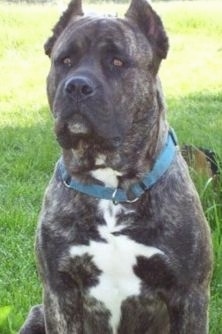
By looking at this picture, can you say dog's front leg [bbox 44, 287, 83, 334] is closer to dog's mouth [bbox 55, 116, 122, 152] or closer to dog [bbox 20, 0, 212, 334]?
dog [bbox 20, 0, 212, 334]

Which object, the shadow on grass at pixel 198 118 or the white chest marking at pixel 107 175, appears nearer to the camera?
the white chest marking at pixel 107 175

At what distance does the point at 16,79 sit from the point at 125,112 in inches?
239

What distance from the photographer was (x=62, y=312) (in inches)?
134

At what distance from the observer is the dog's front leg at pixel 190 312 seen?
3.27 m

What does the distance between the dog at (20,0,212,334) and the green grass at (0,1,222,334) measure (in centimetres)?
64

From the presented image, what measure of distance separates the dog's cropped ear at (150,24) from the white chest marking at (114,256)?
638 mm

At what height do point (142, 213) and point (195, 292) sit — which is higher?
point (142, 213)

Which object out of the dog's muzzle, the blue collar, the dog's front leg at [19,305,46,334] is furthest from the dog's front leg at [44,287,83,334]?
the dog's muzzle

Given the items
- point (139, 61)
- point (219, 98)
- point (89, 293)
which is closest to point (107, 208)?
point (89, 293)

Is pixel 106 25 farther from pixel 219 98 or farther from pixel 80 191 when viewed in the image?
pixel 219 98

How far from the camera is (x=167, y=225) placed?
128 inches

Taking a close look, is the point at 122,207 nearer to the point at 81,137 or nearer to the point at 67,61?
the point at 81,137

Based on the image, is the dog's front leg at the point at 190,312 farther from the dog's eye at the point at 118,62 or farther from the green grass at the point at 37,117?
the dog's eye at the point at 118,62

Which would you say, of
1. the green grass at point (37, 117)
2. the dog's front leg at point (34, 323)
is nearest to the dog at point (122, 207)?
the dog's front leg at point (34, 323)
